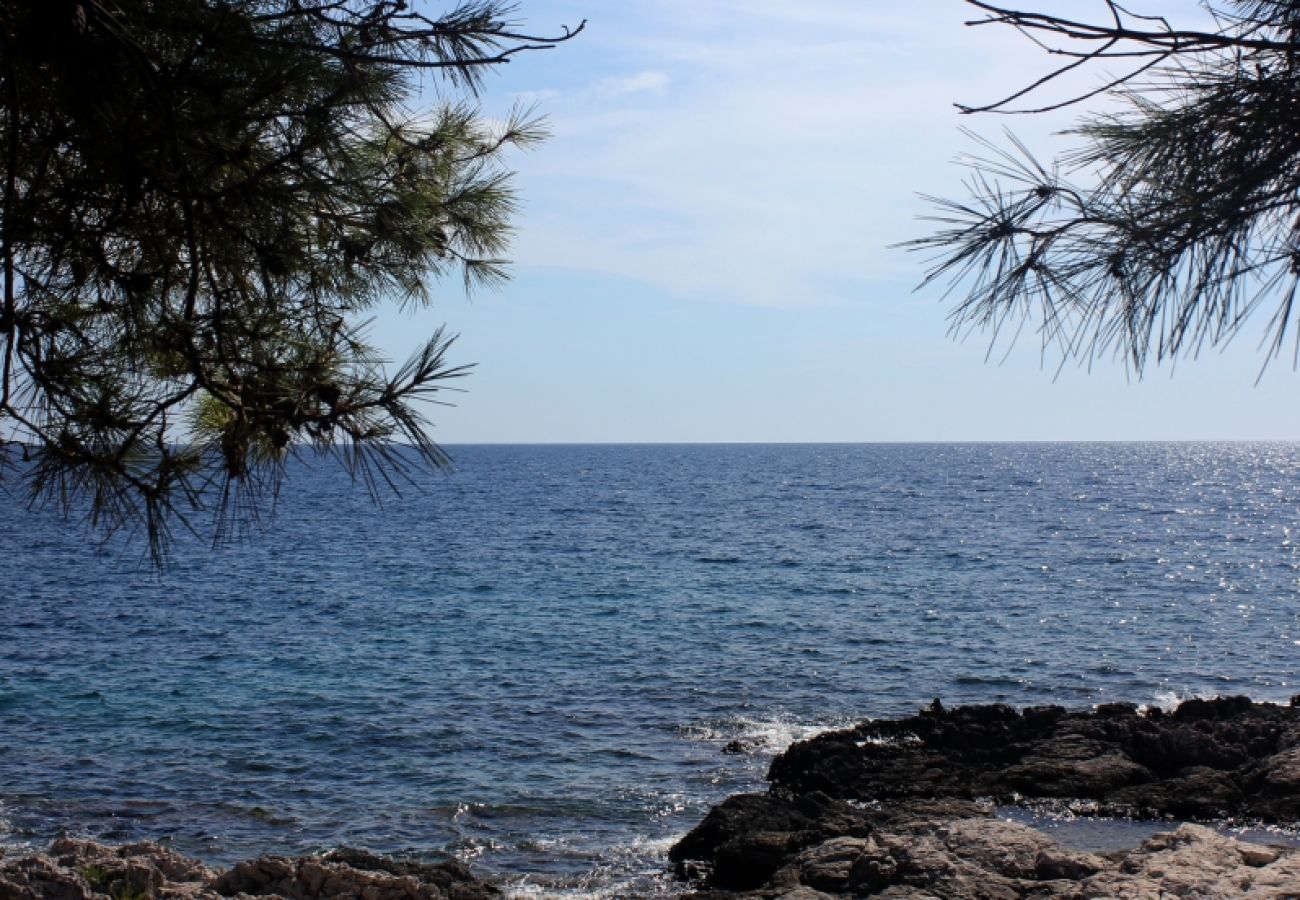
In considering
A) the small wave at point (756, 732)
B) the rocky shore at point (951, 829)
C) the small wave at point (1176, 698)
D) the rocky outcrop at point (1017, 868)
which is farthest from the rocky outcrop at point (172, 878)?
the small wave at point (1176, 698)

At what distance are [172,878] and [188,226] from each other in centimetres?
650

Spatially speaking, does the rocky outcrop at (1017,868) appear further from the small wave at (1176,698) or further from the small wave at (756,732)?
the small wave at (1176,698)

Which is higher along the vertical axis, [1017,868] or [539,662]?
[1017,868]

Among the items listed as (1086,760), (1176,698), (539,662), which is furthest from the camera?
(539,662)

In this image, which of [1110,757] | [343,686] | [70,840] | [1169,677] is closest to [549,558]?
[343,686]

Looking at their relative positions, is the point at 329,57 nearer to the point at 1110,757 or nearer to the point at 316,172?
the point at 316,172

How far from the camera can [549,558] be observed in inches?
1651

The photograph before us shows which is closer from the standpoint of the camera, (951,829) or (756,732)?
(951,829)

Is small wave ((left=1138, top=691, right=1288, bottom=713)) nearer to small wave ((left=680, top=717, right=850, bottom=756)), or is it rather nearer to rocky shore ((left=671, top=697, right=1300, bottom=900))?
rocky shore ((left=671, top=697, right=1300, bottom=900))

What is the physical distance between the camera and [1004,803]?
13219 millimetres

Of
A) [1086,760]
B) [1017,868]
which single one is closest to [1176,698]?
[1086,760]

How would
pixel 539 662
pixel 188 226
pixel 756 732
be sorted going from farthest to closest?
pixel 539 662 < pixel 756 732 < pixel 188 226

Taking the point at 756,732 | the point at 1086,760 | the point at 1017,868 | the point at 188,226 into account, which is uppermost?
the point at 188,226

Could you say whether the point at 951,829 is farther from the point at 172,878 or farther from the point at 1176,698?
the point at 1176,698
